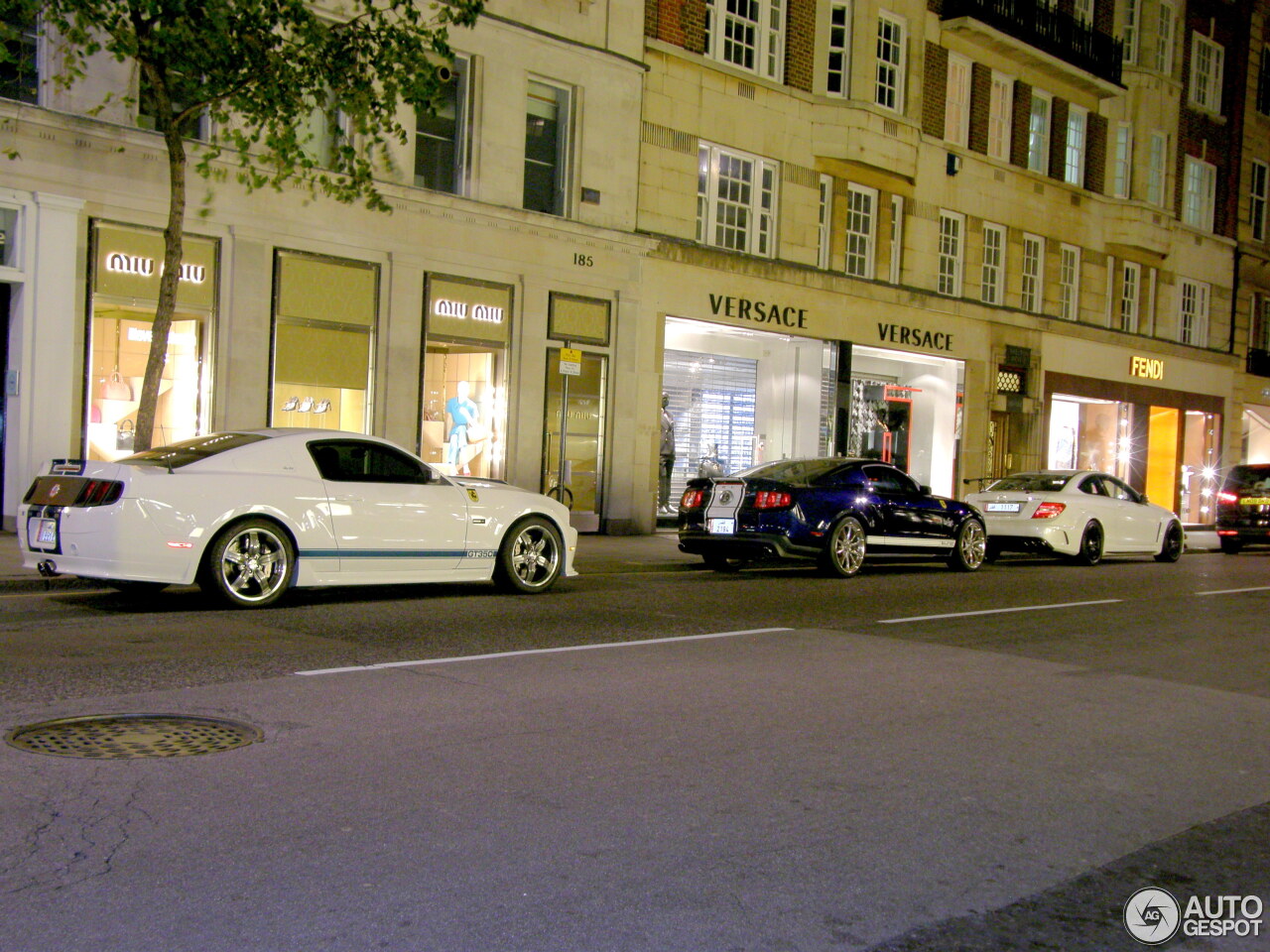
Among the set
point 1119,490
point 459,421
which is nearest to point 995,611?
point 1119,490

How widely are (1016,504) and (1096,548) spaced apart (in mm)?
1573

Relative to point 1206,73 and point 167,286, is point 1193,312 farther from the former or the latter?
point 167,286

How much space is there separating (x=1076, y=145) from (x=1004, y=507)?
16195mm

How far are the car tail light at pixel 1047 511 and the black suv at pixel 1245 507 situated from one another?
7.04 meters

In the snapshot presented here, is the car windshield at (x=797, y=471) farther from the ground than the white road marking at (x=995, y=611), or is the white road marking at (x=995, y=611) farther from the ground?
the car windshield at (x=797, y=471)

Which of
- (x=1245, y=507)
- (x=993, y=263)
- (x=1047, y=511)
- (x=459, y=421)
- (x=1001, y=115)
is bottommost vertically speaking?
(x=1047, y=511)

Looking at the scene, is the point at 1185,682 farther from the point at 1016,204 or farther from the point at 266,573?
the point at 1016,204

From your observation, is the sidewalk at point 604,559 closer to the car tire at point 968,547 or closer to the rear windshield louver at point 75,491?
the rear windshield louver at point 75,491

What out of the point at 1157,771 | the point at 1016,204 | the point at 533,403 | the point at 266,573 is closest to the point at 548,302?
the point at 533,403

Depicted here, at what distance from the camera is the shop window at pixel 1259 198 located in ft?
125

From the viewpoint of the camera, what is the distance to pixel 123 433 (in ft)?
54.9

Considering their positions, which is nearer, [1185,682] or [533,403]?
[1185,682]

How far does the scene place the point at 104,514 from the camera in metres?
Result: 9.73

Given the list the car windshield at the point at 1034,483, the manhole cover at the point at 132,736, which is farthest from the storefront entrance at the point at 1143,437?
the manhole cover at the point at 132,736
